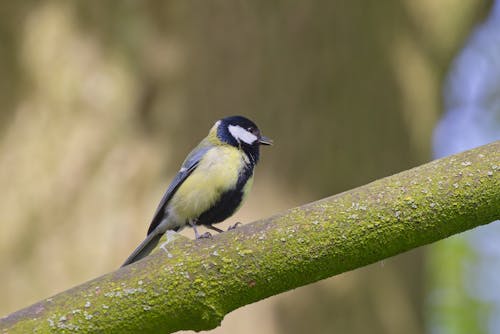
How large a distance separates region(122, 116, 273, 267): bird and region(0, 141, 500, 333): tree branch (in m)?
1.00

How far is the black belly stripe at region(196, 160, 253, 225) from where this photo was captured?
8.29ft

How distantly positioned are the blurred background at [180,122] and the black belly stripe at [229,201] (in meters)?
0.38

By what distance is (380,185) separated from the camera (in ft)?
5.05

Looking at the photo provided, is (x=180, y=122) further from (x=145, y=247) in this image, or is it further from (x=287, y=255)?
(x=287, y=255)

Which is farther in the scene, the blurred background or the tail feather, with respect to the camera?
the blurred background

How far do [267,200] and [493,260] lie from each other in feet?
13.9

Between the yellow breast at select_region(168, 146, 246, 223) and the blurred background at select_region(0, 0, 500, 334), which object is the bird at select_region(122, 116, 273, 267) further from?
the blurred background at select_region(0, 0, 500, 334)

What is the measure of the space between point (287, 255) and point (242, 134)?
4.16ft

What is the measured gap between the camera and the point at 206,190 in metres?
2.52

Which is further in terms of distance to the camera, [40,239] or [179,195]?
[40,239]

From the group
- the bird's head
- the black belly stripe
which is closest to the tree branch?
the black belly stripe

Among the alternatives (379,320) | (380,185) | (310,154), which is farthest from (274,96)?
(380,185)

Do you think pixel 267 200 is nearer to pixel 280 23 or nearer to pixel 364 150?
pixel 364 150

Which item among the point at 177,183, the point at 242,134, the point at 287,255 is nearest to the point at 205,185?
the point at 177,183
